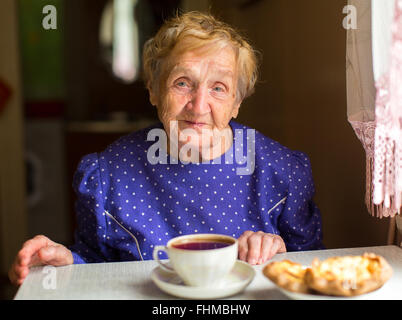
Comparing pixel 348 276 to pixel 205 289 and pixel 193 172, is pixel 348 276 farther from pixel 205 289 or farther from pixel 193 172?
pixel 193 172

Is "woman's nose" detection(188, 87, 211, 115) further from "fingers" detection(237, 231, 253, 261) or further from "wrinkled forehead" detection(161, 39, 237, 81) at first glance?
"fingers" detection(237, 231, 253, 261)

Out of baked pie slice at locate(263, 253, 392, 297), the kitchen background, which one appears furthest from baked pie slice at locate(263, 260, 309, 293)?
the kitchen background

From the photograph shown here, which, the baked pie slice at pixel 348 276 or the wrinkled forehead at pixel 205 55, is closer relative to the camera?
the baked pie slice at pixel 348 276

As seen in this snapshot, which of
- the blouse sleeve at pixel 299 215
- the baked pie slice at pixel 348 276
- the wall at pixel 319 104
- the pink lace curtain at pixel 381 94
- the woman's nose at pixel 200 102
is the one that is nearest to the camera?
the baked pie slice at pixel 348 276

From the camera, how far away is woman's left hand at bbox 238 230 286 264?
977mm

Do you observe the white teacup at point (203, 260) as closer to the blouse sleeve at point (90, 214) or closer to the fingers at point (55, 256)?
the fingers at point (55, 256)

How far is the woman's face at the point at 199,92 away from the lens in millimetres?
1165

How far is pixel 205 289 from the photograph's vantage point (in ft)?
2.51

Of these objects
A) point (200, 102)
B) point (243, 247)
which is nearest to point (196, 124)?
point (200, 102)

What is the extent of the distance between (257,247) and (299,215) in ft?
1.05

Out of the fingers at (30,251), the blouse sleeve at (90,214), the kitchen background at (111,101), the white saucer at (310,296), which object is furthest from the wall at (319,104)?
the fingers at (30,251)
